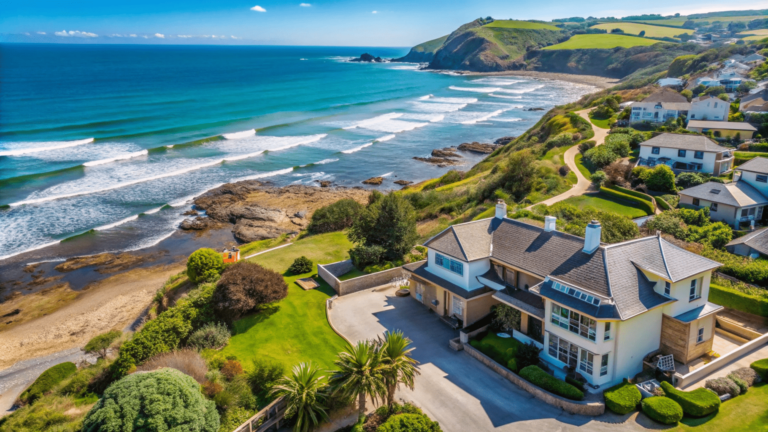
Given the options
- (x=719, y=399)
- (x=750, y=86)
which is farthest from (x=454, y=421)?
(x=750, y=86)

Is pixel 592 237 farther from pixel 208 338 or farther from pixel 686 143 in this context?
pixel 686 143

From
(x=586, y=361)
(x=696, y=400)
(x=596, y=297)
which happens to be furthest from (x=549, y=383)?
(x=696, y=400)

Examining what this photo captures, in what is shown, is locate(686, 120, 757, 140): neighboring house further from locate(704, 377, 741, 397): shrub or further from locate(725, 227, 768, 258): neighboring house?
locate(704, 377, 741, 397): shrub

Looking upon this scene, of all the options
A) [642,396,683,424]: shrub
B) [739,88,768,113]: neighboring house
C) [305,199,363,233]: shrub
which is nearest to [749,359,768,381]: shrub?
[642,396,683,424]: shrub

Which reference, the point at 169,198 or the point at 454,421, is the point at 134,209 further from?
the point at 454,421

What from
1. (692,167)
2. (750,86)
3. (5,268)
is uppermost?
(750,86)
